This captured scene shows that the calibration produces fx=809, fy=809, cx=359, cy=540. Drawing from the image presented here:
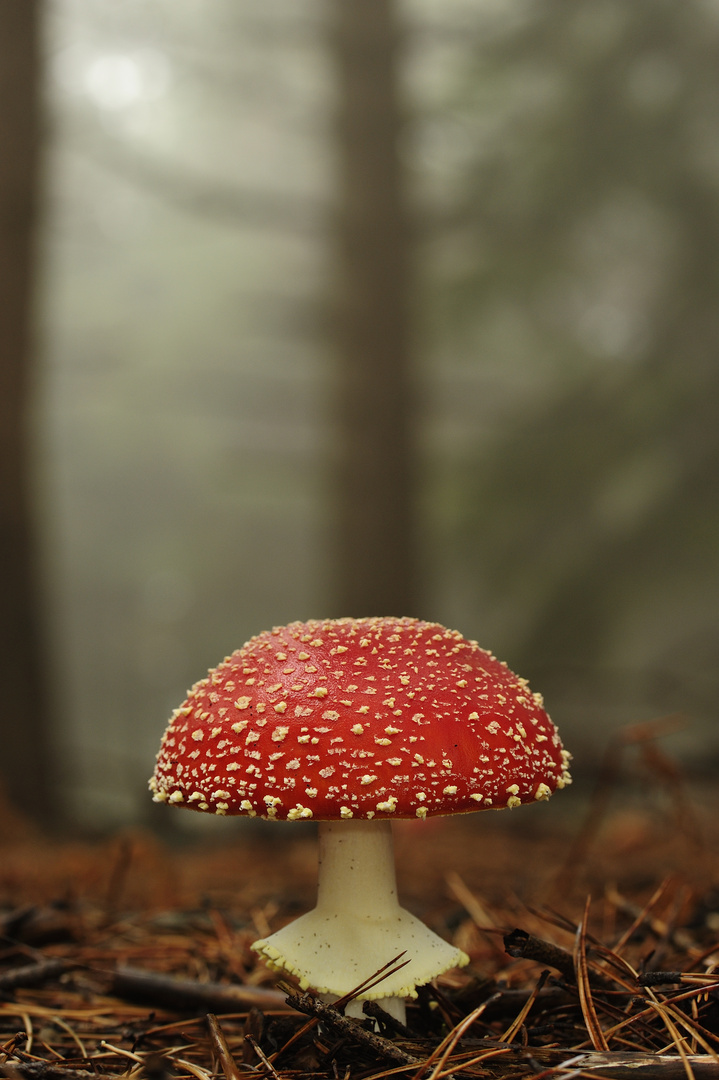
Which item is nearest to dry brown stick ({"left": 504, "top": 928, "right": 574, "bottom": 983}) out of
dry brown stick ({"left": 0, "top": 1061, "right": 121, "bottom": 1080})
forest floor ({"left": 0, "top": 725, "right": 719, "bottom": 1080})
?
forest floor ({"left": 0, "top": 725, "right": 719, "bottom": 1080})

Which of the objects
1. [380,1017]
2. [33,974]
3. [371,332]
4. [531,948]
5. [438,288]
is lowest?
[33,974]

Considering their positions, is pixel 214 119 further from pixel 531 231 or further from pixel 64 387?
pixel 64 387

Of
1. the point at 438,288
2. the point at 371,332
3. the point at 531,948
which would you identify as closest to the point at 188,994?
the point at 531,948

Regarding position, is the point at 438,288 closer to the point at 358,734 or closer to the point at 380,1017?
the point at 358,734

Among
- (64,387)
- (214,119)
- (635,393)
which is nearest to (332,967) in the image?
(635,393)

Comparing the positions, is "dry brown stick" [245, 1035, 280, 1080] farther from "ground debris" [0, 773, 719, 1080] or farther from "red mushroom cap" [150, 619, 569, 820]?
"red mushroom cap" [150, 619, 569, 820]

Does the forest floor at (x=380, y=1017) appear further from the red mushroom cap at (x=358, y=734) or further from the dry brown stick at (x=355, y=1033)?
the red mushroom cap at (x=358, y=734)
